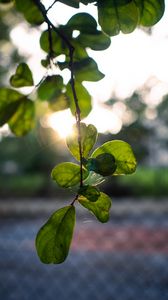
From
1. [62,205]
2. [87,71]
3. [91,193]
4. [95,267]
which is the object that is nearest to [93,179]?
[91,193]

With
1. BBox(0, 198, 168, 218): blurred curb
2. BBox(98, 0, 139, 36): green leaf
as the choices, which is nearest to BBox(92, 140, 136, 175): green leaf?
BBox(98, 0, 139, 36): green leaf

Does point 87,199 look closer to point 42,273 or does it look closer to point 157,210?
point 42,273

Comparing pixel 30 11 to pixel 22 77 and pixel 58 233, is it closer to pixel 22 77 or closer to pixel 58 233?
pixel 22 77

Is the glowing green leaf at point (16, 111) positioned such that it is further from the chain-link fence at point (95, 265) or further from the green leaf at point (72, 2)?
the chain-link fence at point (95, 265)

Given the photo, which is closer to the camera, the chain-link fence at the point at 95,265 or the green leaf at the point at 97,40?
the green leaf at the point at 97,40

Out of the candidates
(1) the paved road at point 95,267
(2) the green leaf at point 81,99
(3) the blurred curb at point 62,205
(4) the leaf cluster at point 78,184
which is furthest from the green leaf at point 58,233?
(3) the blurred curb at point 62,205

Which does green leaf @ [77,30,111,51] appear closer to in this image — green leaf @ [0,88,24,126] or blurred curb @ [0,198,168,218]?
green leaf @ [0,88,24,126]

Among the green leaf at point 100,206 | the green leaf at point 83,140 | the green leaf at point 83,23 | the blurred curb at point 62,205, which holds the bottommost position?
the blurred curb at point 62,205
